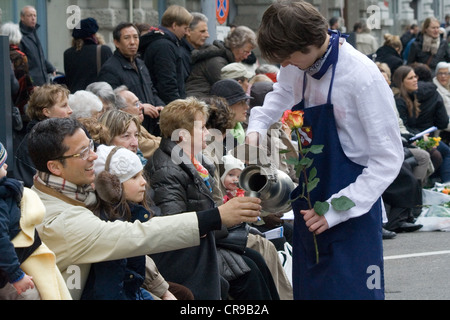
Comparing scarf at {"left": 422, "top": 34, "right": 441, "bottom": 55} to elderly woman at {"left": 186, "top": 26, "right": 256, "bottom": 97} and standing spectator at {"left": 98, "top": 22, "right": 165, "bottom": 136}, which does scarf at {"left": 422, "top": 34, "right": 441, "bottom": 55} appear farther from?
standing spectator at {"left": 98, "top": 22, "right": 165, "bottom": 136}

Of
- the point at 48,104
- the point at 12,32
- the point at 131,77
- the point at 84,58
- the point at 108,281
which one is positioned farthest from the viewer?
the point at 12,32

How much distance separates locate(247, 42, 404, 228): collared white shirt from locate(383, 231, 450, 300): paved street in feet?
10.8

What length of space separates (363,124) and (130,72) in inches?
215

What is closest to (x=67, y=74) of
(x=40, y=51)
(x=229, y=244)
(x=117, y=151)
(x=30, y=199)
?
(x=40, y=51)

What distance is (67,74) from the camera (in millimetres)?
9891

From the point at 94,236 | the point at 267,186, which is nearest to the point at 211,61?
the point at 94,236

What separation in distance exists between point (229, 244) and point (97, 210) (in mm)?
1726

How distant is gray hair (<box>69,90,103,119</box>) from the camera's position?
7414mm

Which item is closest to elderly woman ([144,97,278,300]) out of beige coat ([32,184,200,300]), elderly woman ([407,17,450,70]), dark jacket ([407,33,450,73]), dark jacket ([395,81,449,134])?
beige coat ([32,184,200,300])

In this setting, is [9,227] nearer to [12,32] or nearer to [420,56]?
[12,32]

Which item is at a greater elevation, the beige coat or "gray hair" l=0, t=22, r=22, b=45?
"gray hair" l=0, t=22, r=22, b=45

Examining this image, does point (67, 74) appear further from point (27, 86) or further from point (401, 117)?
point (401, 117)

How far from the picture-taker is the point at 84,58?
384 inches
